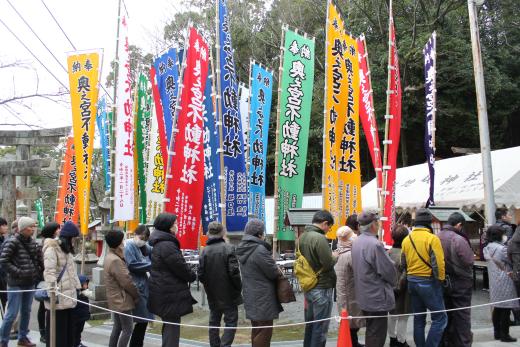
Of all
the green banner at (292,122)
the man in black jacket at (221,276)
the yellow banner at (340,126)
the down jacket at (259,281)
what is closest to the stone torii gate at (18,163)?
the green banner at (292,122)

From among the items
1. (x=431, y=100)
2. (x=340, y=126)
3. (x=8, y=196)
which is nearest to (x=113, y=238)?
(x=340, y=126)

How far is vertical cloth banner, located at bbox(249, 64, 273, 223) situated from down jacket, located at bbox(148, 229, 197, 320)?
18.9ft

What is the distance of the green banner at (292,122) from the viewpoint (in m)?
10.2

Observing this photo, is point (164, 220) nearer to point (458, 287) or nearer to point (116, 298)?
point (116, 298)

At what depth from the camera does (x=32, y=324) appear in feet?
31.9

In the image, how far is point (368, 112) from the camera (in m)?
10.1

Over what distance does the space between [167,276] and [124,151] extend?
4364 mm

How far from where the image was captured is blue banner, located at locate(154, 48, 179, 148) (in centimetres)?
1051

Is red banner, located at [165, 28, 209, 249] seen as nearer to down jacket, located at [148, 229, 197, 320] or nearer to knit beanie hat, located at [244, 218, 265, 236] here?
down jacket, located at [148, 229, 197, 320]

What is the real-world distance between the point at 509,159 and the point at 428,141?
15.7ft

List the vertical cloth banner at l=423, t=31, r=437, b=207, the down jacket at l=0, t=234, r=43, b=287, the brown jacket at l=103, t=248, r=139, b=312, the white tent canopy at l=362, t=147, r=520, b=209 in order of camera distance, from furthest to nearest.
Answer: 1. the white tent canopy at l=362, t=147, r=520, b=209
2. the vertical cloth banner at l=423, t=31, r=437, b=207
3. the down jacket at l=0, t=234, r=43, b=287
4. the brown jacket at l=103, t=248, r=139, b=312

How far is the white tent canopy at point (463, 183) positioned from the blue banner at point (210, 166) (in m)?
6.97

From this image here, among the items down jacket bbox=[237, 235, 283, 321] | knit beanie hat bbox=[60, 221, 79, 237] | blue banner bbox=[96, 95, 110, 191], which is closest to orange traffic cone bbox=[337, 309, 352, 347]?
down jacket bbox=[237, 235, 283, 321]

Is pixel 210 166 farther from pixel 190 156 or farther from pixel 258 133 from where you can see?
pixel 258 133
